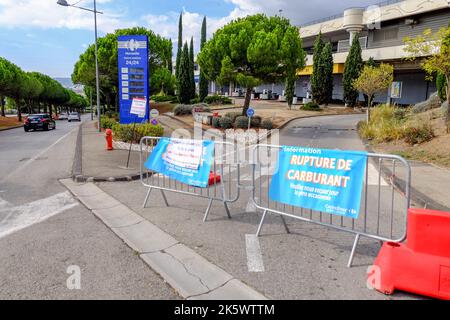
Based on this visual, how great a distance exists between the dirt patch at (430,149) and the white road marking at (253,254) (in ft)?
28.2

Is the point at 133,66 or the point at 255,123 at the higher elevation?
the point at 133,66

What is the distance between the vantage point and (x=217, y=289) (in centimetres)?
376

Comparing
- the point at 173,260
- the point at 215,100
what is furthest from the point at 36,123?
the point at 173,260

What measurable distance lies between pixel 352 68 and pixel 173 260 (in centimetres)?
4037

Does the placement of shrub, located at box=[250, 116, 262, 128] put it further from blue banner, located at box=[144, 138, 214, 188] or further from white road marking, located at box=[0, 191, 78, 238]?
blue banner, located at box=[144, 138, 214, 188]

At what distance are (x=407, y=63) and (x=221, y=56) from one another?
931 inches

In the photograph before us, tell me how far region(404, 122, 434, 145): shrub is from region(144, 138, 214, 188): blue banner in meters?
11.6

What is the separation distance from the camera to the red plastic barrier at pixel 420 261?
11.6ft

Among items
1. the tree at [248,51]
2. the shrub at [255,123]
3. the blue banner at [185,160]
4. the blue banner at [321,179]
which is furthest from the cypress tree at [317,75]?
the blue banner at [321,179]

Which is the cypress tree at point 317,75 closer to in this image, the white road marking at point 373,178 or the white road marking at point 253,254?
the white road marking at point 373,178

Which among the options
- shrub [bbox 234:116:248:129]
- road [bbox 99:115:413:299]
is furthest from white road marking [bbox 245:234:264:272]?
shrub [bbox 234:116:248:129]

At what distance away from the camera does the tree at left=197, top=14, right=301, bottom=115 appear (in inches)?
871

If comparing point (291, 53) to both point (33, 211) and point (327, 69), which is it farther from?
point (33, 211)

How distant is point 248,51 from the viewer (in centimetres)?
2212
